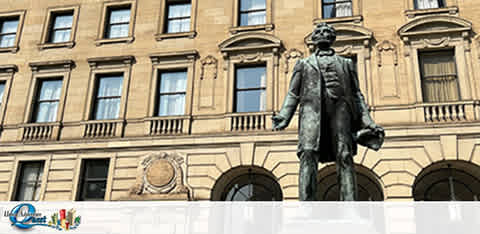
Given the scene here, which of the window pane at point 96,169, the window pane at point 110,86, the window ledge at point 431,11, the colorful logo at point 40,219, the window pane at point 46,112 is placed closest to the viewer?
the window ledge at point 431,11

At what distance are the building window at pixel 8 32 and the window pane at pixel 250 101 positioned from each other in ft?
36.6

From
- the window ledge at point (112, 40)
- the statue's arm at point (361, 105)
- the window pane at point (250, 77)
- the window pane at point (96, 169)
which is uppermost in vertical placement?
the window ledge at point (112, 40)

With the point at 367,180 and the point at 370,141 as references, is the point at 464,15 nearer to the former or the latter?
the point at 367,180

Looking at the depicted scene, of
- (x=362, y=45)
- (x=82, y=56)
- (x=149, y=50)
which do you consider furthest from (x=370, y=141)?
(x=82, y=56)

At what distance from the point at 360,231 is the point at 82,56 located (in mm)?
16358

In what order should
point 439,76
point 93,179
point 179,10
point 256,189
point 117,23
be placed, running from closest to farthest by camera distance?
1. point 439,76
2. point 256,189
3. point 93,179
4. point 179,10
5. point 117,23

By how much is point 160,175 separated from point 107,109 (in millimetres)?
3988

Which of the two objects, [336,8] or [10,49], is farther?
[10,49]

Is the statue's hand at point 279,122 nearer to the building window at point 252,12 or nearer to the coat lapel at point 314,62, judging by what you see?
the coat lapel at point 314,62

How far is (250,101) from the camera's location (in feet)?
55.5

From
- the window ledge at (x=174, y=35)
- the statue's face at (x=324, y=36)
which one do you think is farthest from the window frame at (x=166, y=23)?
the statue's face at (x=324, y=36)

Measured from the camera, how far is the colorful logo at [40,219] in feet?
53.6

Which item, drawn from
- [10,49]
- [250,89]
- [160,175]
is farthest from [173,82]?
[10,49]

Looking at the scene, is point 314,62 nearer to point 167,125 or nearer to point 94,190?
point 167,125
